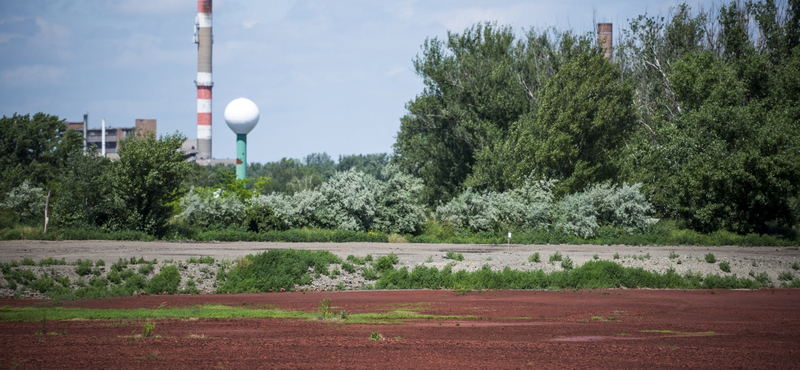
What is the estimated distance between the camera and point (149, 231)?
40.7m

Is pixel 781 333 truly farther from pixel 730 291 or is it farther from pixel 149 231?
pixel 149 231

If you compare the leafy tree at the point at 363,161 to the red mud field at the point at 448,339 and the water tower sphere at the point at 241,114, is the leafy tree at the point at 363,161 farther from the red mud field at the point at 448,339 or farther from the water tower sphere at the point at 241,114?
the red mud field at the point at 448,339

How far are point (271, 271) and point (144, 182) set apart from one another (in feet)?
Result: 63.8

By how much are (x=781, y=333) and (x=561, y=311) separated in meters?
5.76

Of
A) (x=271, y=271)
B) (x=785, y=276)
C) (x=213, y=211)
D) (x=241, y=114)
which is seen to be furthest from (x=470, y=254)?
(x=241, y=114)

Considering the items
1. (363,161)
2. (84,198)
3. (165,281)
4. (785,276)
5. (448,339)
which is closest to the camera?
(448,339)

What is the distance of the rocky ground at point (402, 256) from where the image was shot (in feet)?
80.5

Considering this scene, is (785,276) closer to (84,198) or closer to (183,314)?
(183,314)

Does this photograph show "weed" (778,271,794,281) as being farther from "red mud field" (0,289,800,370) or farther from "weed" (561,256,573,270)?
"weed" (561,256,573,270)

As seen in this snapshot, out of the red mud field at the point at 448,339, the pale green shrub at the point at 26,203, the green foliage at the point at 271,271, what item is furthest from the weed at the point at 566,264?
the pale green shrub at the point at 26,203

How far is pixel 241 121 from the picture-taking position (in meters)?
71.3

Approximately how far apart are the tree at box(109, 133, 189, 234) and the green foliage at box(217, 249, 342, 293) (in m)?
18.2

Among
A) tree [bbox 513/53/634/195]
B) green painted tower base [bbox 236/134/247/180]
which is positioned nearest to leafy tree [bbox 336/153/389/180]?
green painted tower base [bbox 236/134/247/180]

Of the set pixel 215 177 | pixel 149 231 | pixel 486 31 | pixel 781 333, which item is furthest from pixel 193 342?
pixel 215 177
